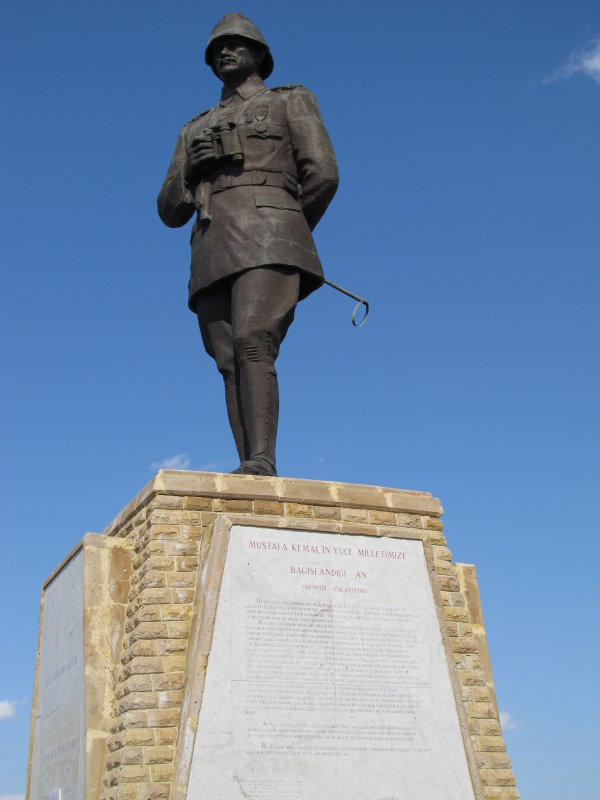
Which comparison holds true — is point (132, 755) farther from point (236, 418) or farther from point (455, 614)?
point (236, 418)

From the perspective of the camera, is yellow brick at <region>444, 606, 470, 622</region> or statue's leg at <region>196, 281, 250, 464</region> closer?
yellow brick at <region>444, 606, 470, 622</region>

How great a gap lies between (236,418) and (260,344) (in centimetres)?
66

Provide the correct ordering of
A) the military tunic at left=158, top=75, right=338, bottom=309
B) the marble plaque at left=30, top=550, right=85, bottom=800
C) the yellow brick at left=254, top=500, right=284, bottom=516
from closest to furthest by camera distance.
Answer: the marble plaque at left=30, top=550, right=85, bottom=800 → the yellow brick at left=254, top=500, right=284, bottom=516 → the military tunic at left=158, top=75, right=338, bottom=309

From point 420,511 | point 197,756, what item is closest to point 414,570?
point 420,511

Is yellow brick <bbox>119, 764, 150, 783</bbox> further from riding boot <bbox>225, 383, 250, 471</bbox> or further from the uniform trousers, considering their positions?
riding boot <bbox>225, 383, 250, 471</bbox>

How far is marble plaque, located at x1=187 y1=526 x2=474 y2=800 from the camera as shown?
21.6ft

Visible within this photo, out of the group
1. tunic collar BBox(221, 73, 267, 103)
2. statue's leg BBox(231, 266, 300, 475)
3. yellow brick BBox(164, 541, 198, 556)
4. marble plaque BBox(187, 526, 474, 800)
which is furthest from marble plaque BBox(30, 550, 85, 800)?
tunic collar BBox(221, 73, 267, 103)

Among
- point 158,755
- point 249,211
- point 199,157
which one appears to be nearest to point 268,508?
point 158,755

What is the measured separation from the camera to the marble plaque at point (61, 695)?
7160 mm

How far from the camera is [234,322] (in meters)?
8.11

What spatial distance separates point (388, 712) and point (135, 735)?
5.38 ft

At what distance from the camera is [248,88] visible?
28.6 feet

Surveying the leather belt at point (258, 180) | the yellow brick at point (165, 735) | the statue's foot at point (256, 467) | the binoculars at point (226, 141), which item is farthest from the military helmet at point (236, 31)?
the yellow brick at point (165, 735)

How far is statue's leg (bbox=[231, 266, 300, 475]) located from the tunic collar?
154 centimetres
